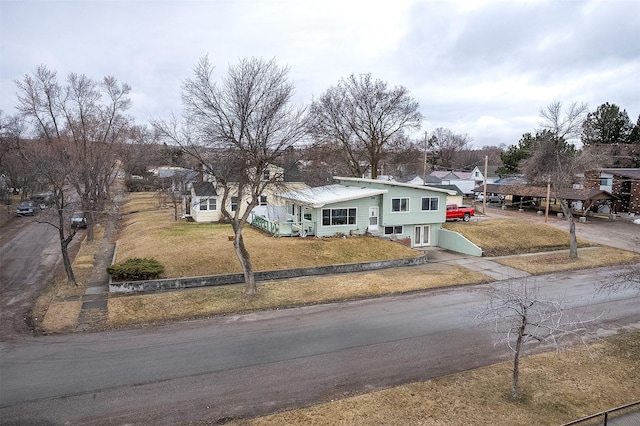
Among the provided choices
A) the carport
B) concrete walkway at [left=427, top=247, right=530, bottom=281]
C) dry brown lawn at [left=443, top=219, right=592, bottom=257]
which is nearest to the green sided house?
concrete walkway at [left=427, top=247, right=530, bottom=281]

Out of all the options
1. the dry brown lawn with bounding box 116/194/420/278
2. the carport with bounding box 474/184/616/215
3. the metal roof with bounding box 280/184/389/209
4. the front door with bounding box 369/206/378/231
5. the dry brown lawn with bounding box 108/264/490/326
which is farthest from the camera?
the carport with bounding box 474/184/616/215

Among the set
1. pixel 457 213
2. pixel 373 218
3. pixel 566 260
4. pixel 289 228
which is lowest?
pixel 566 260

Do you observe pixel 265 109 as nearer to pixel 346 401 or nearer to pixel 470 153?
pixel 346 401

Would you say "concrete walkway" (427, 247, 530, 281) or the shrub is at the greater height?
the shrub

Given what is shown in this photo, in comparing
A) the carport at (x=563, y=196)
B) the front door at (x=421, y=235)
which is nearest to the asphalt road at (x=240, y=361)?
the front door at (x=421, y=235)

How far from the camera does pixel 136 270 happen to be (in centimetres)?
2033

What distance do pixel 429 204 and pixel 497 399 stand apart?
76.0 feet

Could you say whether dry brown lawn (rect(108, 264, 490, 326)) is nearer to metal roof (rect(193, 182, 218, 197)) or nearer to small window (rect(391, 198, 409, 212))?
small window (rect(391, 198, 409, 212))

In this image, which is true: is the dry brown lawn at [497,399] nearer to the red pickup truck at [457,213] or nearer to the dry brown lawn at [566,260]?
the dry brown lawn at [566,260]

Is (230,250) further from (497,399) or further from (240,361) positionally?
(497,399)

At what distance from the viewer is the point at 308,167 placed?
5062 centimetres

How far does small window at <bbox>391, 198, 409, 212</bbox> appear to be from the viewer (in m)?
31.7

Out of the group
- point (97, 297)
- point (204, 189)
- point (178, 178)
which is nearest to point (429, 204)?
point (178, 178)

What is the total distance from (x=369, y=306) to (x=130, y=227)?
2714 centimetres
